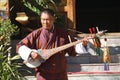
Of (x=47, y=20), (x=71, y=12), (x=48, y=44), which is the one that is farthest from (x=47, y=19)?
(x=71, y=12)

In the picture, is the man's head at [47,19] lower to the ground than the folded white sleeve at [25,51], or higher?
higher

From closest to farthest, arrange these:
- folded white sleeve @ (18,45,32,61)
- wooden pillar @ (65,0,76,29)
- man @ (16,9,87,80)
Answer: folded white sleeve @ (18,45,32,61) < man @ (16,9,87,80) < wooden pillar @ (65,0,76,29)

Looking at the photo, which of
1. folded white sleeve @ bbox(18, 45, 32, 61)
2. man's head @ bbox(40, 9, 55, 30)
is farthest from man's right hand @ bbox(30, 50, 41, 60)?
man's head @ bbox(40, 9, 55, 30)

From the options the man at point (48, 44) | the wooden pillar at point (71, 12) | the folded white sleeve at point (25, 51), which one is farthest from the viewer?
the wooden pillar at point (71, 12)

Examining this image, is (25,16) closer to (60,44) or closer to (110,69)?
(110,69)

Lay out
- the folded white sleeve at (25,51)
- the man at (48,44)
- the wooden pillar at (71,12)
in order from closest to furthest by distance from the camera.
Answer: the folded white sleeve at (25,51), the man at (48,44), the wooden pillar at (71,12)

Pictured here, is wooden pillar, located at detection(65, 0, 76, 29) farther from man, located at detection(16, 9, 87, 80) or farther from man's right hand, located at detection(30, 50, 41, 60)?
man's right hand, located at detection(30, 50, 41, 60)

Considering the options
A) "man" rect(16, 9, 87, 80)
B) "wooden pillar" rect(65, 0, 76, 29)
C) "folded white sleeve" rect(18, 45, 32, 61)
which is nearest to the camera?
"folded white sleeve" rect(18, 45, 32, 61)

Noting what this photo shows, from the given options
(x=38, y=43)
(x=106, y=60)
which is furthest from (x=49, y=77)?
(x=106, y=60)

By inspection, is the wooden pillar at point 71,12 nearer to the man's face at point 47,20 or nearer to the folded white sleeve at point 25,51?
the man's face at point 47,20

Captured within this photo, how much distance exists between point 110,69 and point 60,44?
133 inches

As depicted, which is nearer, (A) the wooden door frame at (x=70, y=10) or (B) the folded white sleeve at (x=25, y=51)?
(B) the folded white sleeve at (x=25, y=51)

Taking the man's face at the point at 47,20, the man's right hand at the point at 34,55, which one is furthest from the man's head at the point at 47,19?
the man's right hand at the point at 34,55

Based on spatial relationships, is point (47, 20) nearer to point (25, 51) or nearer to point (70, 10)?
point (25, 51)
